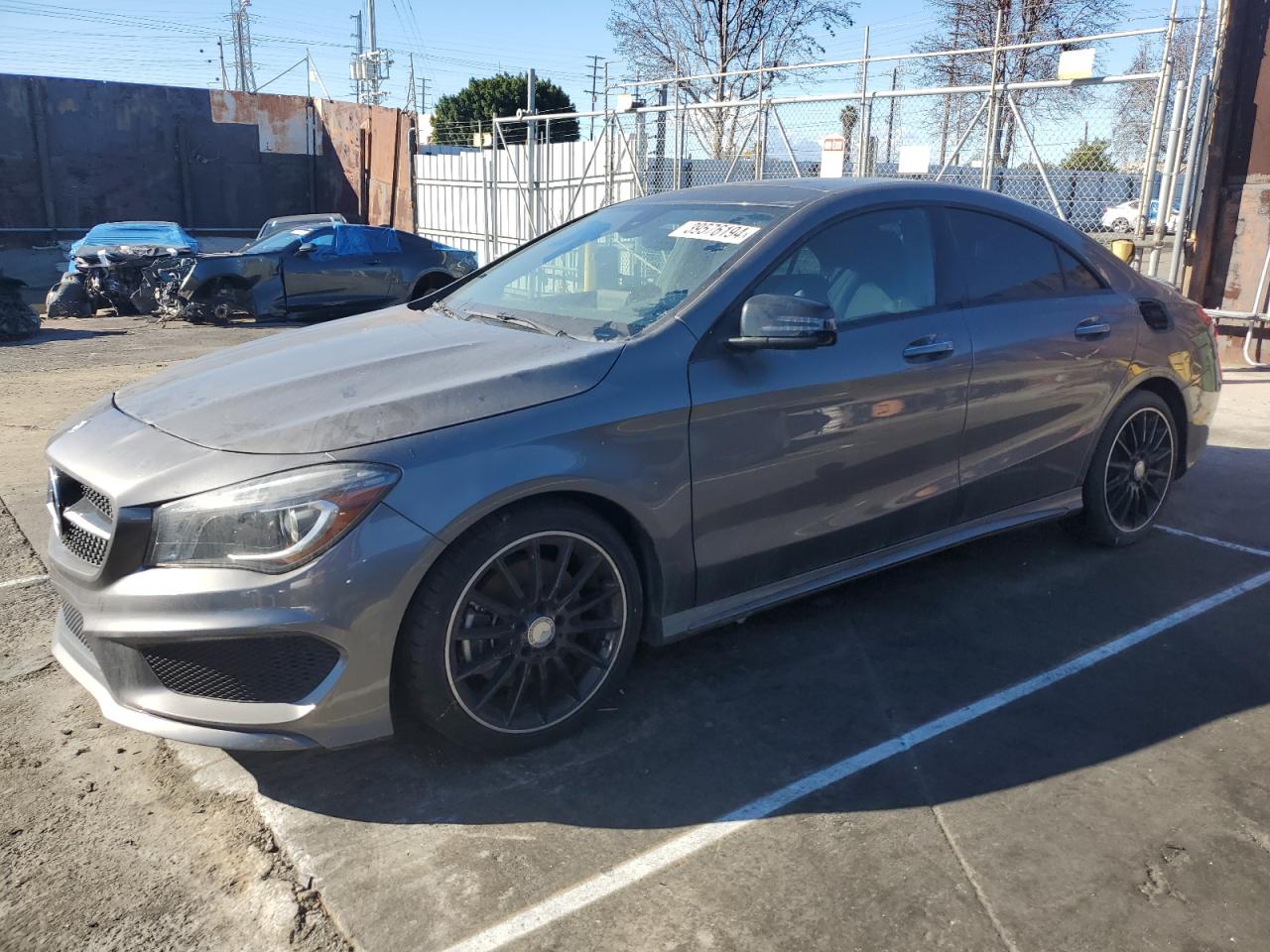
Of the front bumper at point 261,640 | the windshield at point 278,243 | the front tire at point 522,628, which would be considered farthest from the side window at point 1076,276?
the windshield at point 278,243

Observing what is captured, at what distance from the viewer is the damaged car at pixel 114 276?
15117 mm

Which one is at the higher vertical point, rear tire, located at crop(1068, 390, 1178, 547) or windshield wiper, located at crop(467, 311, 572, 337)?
windshield wiper, located at crop(467, 311, 572, 337)

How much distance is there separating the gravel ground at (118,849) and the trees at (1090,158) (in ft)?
38.1

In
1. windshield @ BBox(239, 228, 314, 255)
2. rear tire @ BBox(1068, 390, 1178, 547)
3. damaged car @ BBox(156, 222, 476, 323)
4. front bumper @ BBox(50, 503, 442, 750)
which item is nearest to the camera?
front bumper @ BBox(50, 503, 442, 750)

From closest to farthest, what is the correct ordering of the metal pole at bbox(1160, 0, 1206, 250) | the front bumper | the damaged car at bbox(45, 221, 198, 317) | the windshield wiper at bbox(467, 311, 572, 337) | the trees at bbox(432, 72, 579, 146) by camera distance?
1. the front bumper
2. the windshield wiper at bbox(467, 311, 572, 337)
3. the metal pole at bbox(1160, 0, 1206, 250)
4. the damaged car at bbox(45, 221, 198, 317)
5. the trees at bbox(432, 72, 579, 146)

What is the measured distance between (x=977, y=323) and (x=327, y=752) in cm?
292

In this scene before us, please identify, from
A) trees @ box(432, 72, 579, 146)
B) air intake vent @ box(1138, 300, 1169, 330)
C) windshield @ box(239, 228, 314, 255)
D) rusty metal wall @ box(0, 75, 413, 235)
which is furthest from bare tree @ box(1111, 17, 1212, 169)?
trees @ box(432, 72, 579, 146)

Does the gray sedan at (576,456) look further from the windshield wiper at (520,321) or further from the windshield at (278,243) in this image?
the windshield at (278,243)

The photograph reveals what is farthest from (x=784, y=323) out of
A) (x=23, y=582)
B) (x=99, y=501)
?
(x=23, y=582)

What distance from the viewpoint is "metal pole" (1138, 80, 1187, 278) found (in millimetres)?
9258

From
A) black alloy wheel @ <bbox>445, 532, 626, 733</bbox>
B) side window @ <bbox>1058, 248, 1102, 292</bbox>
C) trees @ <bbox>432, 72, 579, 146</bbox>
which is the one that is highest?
trees @ <bbox>432, 72, 579, 146</bbox>

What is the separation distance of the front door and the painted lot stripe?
708mm

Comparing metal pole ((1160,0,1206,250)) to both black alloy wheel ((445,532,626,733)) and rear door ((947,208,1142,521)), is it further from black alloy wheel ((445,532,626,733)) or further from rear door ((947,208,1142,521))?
black alloy wheel ((445,532,626,733))

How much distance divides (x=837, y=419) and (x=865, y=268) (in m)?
0.66
